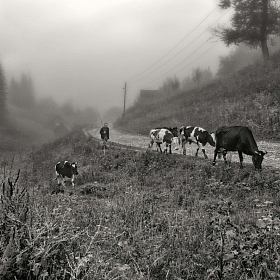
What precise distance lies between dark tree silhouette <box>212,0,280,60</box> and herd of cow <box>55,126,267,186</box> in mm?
24948

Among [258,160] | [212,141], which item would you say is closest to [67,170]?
[212,141]

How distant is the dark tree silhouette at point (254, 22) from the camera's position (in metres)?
36.7

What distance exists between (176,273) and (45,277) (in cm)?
187

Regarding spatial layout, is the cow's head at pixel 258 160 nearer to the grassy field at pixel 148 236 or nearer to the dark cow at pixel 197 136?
the grassy field at pixel 148 236

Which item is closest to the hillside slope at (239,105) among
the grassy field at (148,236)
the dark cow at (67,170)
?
the dark cow at (67,170)

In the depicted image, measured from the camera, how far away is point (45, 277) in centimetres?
327

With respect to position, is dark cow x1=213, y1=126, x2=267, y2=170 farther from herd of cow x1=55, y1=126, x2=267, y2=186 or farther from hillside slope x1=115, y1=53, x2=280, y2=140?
hillside slope x1=115, y1=53, x2=280, y2=140

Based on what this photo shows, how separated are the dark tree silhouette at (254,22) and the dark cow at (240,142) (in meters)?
29.3

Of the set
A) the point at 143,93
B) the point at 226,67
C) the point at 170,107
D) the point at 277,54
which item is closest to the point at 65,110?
the point at 143,93

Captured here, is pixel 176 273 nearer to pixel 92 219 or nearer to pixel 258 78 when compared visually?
pixel 92 219

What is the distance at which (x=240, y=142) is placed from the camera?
476 inches

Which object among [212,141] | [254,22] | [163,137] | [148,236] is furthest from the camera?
[254,22]

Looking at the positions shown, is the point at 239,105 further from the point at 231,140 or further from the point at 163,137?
the point at 231,140

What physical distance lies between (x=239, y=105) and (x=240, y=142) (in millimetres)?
16444
